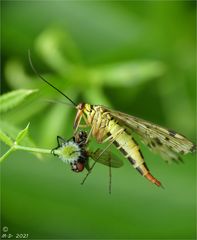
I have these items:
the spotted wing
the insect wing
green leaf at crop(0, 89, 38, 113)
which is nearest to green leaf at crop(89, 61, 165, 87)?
the spotted wing

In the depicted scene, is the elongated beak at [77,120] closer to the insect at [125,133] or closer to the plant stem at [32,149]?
the insect at [125,133]

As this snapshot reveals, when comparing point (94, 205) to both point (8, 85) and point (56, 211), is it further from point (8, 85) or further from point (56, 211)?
point (8, 85)

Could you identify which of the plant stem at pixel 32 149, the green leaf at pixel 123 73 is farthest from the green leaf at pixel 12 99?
the green leaf at pixel 123 73

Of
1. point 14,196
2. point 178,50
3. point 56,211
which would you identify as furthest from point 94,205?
point 178,50

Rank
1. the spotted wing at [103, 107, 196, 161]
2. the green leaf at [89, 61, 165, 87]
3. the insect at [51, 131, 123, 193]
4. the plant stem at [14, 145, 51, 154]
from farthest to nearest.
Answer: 1. the green leaf at [89, 61, 165, 87]
2. the spotted wing at [103, 107, 196, 161]
3. the insect at [51, 131, 123, 193]
4. the plant stem at [14, 145, 51, 154]

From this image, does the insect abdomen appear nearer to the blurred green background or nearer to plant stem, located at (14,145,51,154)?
the blurred green background
